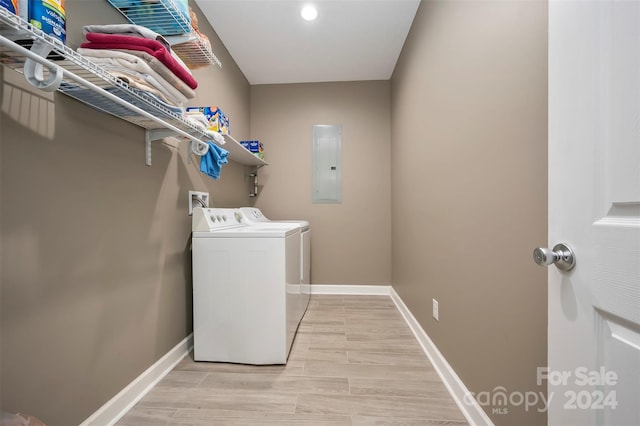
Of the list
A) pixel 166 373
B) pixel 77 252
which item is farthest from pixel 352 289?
pixel 77 252

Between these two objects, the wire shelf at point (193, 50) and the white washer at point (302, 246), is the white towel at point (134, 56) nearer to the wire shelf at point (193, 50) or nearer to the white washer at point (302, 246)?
the wire shelf at point (193, 50)

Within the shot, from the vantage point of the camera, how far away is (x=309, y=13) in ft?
6.19

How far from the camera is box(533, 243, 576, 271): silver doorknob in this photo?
539mm

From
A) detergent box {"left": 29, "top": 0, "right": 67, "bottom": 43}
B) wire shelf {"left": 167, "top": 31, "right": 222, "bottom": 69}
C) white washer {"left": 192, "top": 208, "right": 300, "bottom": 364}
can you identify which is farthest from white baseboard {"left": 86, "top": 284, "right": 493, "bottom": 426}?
wire shelf {"left": 167, "top": 31, "right": 222, "bottom": 69}

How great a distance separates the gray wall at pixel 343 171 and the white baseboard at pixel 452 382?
1078 mm

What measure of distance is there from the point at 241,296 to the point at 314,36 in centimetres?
214

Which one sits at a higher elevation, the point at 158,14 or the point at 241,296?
the point at 158,14

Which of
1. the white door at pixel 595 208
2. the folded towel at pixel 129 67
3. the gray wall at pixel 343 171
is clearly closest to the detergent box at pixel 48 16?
the folded towel at pixel 129 67

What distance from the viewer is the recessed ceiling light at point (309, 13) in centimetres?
185

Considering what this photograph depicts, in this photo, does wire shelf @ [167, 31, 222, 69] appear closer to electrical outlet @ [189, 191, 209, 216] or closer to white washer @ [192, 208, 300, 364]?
electrical outlet @ [189, 191, 209, 216]

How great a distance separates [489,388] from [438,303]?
54 cm

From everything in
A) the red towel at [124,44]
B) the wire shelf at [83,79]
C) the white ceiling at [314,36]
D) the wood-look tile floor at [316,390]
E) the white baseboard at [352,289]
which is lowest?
the wood-look tile floor at [316,390]

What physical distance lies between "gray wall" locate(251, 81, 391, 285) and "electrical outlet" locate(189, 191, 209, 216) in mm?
1091

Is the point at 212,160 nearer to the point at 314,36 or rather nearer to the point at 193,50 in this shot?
the point at 193,50
